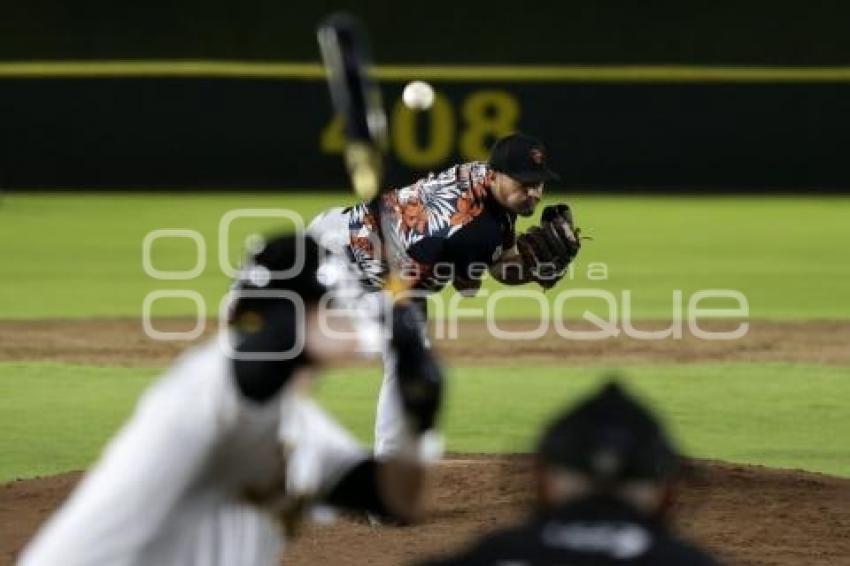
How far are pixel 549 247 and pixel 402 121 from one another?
13.8 metres

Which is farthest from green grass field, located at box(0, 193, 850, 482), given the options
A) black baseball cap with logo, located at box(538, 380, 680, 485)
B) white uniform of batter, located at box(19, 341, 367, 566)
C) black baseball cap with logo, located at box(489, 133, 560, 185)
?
black baseball cap with logo, located at box(538, 380, 680, 485)

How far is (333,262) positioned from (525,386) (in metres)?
7.69

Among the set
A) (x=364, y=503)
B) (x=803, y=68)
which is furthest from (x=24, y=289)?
(x=364, y=503)

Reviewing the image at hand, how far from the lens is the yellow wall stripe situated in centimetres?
2230

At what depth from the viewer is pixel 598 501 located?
291 cm

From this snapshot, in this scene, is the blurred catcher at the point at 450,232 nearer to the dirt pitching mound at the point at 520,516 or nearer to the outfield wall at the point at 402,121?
the dirt pitching mound at the point at 520,516

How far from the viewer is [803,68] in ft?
75.7

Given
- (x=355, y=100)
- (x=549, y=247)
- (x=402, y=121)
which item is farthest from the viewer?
(x=402, y=121)

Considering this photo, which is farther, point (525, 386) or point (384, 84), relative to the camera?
point (384, 84)

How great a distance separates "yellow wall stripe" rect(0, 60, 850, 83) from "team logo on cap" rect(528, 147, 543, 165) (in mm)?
14074

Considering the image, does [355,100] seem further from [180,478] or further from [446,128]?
[446,128]

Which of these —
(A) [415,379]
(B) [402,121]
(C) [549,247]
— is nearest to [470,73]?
(B) [402,121]

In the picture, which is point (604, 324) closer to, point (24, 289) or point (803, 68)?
point (24, 289)

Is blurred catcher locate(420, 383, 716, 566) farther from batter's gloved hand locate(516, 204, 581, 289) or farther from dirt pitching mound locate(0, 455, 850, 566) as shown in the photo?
batter's gloved hand locate(516, 204, 581, 289)
